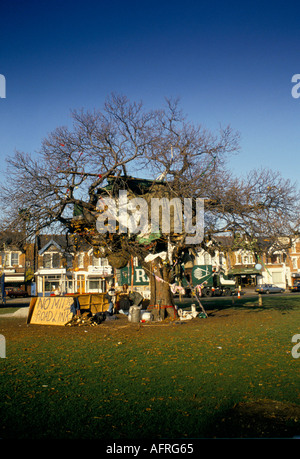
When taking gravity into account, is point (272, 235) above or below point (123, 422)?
above

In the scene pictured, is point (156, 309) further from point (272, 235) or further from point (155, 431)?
point (155, 431)

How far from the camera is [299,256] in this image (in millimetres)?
64188

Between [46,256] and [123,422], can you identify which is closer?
[123,422]

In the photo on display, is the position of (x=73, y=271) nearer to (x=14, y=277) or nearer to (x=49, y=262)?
(x=49, y=262)

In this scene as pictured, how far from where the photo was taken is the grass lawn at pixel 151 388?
4.99m

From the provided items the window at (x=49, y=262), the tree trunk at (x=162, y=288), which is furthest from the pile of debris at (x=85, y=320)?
the window at (x=49, y=262)

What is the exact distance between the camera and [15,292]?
54.6m

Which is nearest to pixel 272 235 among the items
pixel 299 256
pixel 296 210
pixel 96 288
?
pixel 296 210

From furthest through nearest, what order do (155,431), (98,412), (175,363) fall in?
(175,363) → (98,412) → (155,431)

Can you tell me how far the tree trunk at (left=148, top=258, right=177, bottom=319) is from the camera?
62.9 ft

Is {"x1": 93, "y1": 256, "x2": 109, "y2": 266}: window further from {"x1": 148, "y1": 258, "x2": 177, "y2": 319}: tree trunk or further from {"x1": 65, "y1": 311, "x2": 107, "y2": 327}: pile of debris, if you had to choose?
{"x1": 65, "y1": 311, "x2": 107, "y2": 327}: pile of debris

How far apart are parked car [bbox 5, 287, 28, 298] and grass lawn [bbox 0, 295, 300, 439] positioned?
44.5 m

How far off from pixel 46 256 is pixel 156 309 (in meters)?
42.9

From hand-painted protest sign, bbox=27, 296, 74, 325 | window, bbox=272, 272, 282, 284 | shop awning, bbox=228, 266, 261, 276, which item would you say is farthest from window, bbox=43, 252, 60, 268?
hand-painted protest sign, bbox=27, 296, 74, 325
